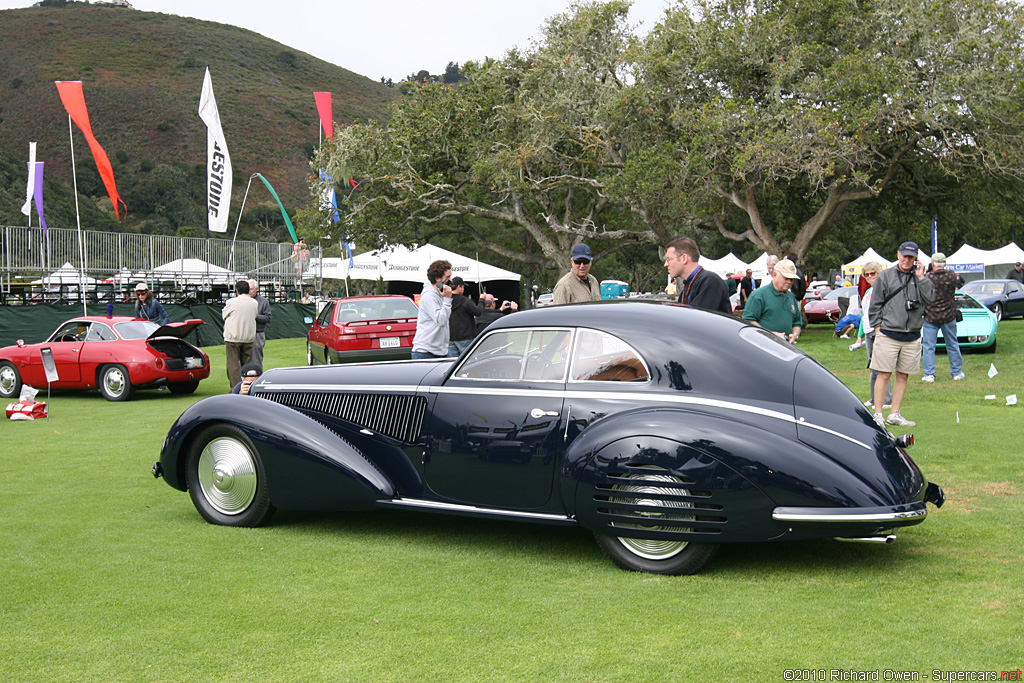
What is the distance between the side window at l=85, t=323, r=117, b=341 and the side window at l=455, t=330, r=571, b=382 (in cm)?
1175

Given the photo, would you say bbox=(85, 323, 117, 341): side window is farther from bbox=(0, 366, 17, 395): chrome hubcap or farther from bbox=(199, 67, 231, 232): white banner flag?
bbox=(199, 67, 231, 232): white banner flag

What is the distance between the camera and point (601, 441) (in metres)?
4.84

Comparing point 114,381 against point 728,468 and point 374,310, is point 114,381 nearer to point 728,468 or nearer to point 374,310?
point 374,310

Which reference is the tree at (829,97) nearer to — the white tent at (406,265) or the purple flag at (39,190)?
the white tent at (406,265)

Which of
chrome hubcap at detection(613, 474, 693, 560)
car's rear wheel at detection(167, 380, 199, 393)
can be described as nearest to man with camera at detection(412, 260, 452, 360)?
chrome hubcap at detection(613, 474, 693, 560)

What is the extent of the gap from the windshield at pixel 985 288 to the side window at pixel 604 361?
29249 millimetres

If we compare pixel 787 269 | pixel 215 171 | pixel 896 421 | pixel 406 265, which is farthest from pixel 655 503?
pixel 406 265

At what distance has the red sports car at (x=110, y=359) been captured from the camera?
592 inches

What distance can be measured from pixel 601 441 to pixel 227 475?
2.72 meters

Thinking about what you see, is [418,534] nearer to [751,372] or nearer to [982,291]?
[751,372]

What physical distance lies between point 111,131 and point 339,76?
58624 millimetres

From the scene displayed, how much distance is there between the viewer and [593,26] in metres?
31.6

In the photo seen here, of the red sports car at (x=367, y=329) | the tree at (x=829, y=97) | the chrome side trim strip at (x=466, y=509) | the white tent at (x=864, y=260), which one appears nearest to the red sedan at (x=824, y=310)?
the tree at (x=829, y=97)

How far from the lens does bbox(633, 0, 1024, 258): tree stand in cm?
2469
